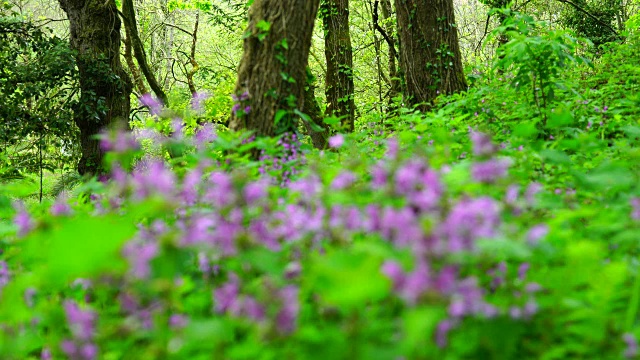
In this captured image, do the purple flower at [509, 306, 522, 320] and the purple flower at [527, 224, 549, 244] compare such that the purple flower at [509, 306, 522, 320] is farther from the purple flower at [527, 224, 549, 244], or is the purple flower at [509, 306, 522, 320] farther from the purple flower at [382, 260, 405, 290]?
the purple flower at [382, 260, 405, 290]

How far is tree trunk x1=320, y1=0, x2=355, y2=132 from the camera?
9609 mm

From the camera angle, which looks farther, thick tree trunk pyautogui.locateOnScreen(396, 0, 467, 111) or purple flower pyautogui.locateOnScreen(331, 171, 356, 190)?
thick tree trunk pyautogui.locateOnScreen(396, 0, 467, 111)

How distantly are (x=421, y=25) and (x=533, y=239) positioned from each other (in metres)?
5.78

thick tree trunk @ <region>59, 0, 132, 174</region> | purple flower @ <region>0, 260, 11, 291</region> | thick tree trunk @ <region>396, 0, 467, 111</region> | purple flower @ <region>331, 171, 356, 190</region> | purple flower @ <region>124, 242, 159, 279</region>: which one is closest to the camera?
purple flower @ <region>124, 242, 159, 279</region>

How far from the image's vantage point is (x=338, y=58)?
9.61m

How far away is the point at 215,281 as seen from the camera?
74.6 inches

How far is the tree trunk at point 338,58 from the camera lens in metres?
9.61

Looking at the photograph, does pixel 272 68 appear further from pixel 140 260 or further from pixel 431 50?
pixel 431 50

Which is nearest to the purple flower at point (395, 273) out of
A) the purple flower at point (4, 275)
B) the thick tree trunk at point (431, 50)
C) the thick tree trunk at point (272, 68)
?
the purple flower at point (4, 275)

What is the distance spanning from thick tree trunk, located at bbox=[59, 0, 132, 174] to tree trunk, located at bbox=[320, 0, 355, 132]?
3.95 m

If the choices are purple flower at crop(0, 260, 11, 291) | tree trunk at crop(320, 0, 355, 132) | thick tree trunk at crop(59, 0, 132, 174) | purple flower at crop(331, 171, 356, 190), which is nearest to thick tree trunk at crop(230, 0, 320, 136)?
purple flower at crop(0, 260, 11, 291)

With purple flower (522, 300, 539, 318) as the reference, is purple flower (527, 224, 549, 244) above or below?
above

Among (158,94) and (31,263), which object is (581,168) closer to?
(31,263)

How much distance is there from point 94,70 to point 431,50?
6109 mm
